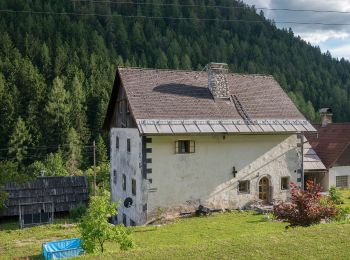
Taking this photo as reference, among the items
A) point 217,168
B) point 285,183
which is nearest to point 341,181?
point 285,183

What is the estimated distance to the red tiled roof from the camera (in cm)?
3519

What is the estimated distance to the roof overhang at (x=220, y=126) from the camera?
21.0 meters

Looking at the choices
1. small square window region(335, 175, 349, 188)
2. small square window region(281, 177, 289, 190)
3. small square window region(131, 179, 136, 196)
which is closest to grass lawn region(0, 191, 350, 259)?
small square window region(131, 179, 136, 196)

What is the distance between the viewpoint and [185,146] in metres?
22.4

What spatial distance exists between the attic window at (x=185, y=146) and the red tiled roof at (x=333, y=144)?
57.1ft

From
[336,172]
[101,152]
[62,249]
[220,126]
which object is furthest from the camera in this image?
[101,152]

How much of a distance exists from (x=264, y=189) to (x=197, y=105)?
6.54 metres

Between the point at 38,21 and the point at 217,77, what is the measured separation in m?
108

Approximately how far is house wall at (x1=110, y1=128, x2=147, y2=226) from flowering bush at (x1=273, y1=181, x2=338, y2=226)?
28.1 ft

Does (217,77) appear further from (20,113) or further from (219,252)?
(20,113)

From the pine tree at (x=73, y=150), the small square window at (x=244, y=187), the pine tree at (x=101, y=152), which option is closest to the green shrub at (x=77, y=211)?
the small square window at (x=244, y=187)

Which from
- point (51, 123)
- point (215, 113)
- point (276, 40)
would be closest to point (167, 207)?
point (215, 113)

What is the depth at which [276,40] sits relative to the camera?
505ft

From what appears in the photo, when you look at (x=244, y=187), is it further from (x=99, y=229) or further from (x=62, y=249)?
(x=99, y=229)
